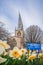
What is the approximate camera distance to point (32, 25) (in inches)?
374

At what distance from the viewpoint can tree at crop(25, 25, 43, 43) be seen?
942cm

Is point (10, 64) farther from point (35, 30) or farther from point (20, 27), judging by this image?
point (35, 30)

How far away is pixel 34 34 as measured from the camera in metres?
9.82

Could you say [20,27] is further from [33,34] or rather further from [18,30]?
[33,34]

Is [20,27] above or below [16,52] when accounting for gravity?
above

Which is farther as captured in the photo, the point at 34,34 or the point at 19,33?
the point at 19,33

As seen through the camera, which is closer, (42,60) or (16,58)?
(16,58)

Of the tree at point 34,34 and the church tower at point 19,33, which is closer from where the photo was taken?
the church tower at point 19,33

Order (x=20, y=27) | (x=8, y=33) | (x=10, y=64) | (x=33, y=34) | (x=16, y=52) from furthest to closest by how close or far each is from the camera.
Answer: (x=33, y=34), (x=20, y=27), (x=8, y=33), (x=16, y=52), (x=10, y=64)

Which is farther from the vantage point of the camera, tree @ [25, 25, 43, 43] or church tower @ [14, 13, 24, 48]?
tree @ [25, 25, 43, 43]

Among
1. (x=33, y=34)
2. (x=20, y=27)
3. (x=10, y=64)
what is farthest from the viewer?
(x=33, y=34)

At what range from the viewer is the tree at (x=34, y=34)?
371 inches

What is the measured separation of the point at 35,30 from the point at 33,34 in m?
0.29

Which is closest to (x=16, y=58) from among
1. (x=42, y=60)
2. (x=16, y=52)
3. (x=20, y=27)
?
(x=16, y=52)
